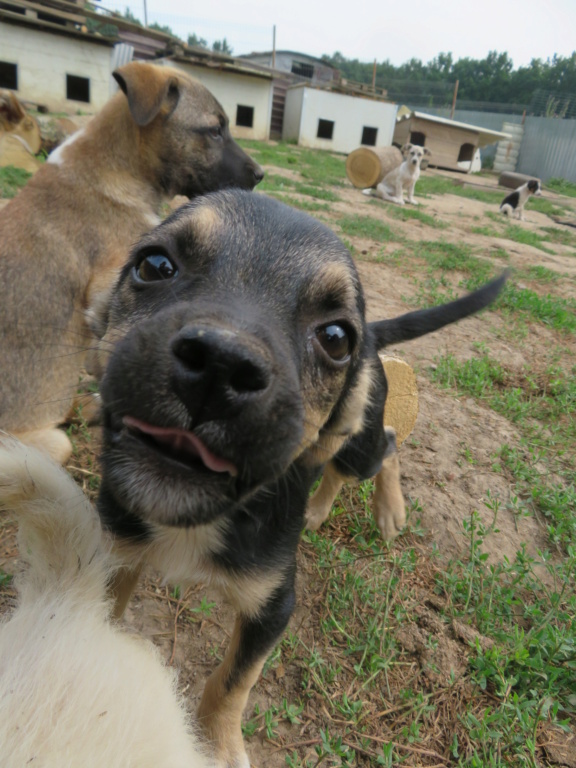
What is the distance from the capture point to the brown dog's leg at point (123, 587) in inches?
87.6

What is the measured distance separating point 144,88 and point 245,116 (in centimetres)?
2572

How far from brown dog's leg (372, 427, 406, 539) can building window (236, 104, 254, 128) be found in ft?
90.9

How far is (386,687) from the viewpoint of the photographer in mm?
2295

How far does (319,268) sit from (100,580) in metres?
1.30

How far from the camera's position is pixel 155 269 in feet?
6.33

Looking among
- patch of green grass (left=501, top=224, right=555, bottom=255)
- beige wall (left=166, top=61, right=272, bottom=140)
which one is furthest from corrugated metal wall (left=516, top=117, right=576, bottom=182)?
patch of green grass (left=501, top=224, right=555, bottom=255)

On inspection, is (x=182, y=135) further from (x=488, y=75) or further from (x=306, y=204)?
(x=488, y=75)

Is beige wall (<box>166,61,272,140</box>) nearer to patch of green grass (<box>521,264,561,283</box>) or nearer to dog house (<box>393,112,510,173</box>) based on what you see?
dog house (<box>393,112,510,173</box>)

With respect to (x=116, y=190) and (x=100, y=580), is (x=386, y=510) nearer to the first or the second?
(x=100, y=580)

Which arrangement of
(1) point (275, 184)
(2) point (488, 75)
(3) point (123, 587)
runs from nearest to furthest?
1. (3) point (123, 587)
2. (1) point (275, 184)
3. (2) point (488, 75)

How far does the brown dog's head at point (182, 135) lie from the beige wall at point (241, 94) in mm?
22837

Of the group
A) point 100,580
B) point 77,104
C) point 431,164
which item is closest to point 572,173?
point 431,164

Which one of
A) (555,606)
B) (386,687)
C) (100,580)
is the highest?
(100,580)

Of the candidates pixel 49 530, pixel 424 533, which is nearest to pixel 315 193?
pixel 424 533
